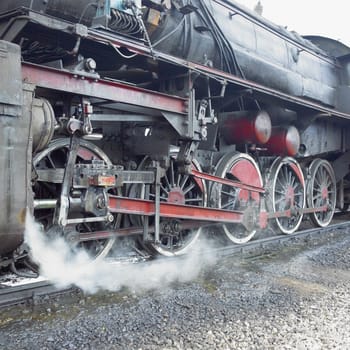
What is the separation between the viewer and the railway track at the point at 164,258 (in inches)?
113

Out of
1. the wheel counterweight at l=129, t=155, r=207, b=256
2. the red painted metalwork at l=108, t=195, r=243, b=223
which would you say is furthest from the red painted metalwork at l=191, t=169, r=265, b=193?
the red painted metalwork at l=108, t=195, r=243, b=223

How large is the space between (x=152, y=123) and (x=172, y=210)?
32.1 inches

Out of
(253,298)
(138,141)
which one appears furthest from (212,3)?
(253,298)

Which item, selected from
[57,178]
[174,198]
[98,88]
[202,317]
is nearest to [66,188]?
[57,178]

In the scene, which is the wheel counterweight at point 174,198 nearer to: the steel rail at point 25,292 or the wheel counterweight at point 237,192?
the wheel counterweight at point 237,192

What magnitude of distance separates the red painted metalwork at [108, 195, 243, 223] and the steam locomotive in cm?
1

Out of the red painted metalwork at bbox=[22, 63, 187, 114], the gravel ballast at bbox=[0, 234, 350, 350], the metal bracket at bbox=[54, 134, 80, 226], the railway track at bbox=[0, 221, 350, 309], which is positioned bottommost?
the gravel ballast at bbox=[0, 234, 350, 350]

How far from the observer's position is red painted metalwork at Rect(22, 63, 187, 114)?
253cm

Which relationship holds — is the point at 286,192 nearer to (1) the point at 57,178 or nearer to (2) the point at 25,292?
(1) the point at 57,178

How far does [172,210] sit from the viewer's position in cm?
383

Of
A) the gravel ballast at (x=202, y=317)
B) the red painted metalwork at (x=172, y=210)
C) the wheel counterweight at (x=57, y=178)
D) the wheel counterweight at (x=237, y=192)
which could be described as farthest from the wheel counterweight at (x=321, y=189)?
the wheel counterweight at (x=57, y=178)

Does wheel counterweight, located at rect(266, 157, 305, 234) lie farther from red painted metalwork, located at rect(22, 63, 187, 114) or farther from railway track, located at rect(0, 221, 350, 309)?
red painted metalwork, located at rect(22, 63, 187, 114)

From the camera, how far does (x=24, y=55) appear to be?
3.11 metres

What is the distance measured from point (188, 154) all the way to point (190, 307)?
1.39m
